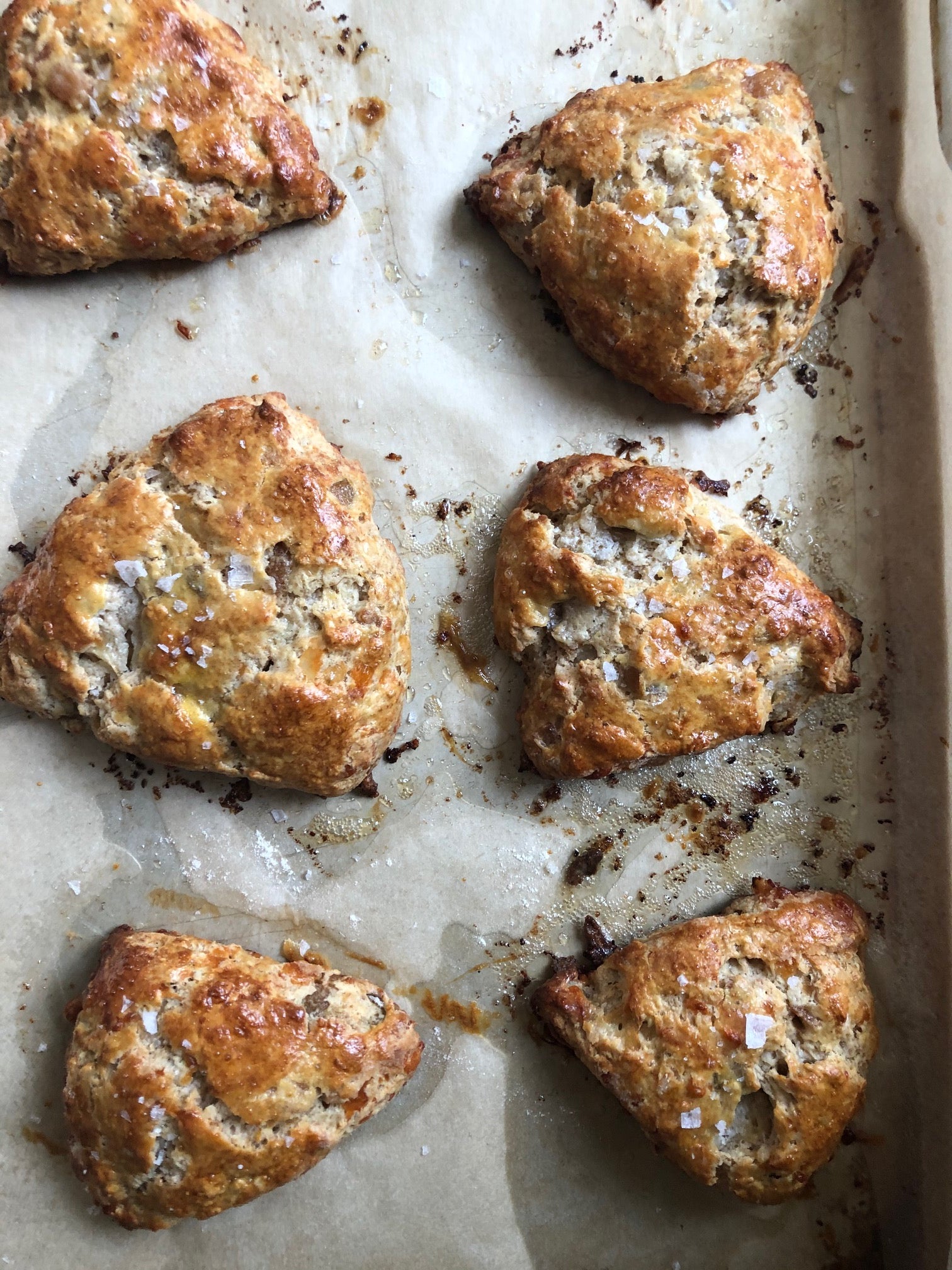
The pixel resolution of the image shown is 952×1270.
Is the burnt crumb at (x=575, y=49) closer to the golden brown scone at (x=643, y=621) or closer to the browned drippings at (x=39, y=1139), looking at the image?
the golden brown scone at (x=643, y=621)

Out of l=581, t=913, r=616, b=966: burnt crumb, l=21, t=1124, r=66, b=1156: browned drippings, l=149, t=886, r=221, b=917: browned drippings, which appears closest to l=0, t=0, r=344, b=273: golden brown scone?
l=149, t=886, r=221, b=917: browned drippings

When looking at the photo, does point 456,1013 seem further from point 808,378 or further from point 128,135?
point 128,135

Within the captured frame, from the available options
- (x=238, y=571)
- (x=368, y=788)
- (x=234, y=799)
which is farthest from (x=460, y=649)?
(x=234, y=799)

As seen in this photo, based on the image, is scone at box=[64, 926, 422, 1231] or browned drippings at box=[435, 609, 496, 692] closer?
scone at box=[64, 926, 422, 1231]

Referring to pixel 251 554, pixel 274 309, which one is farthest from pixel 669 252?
pixel 251 554

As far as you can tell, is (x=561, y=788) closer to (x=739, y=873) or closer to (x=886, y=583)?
(x=739, y=873)

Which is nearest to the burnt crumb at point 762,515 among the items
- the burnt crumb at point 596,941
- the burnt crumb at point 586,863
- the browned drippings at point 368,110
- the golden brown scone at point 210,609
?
the burnt crumb at point 586,863

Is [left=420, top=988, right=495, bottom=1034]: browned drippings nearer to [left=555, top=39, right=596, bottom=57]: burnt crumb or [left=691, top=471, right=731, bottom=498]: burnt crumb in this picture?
[left=691, top=471, right=731, bottom=498]: burnt crumb
